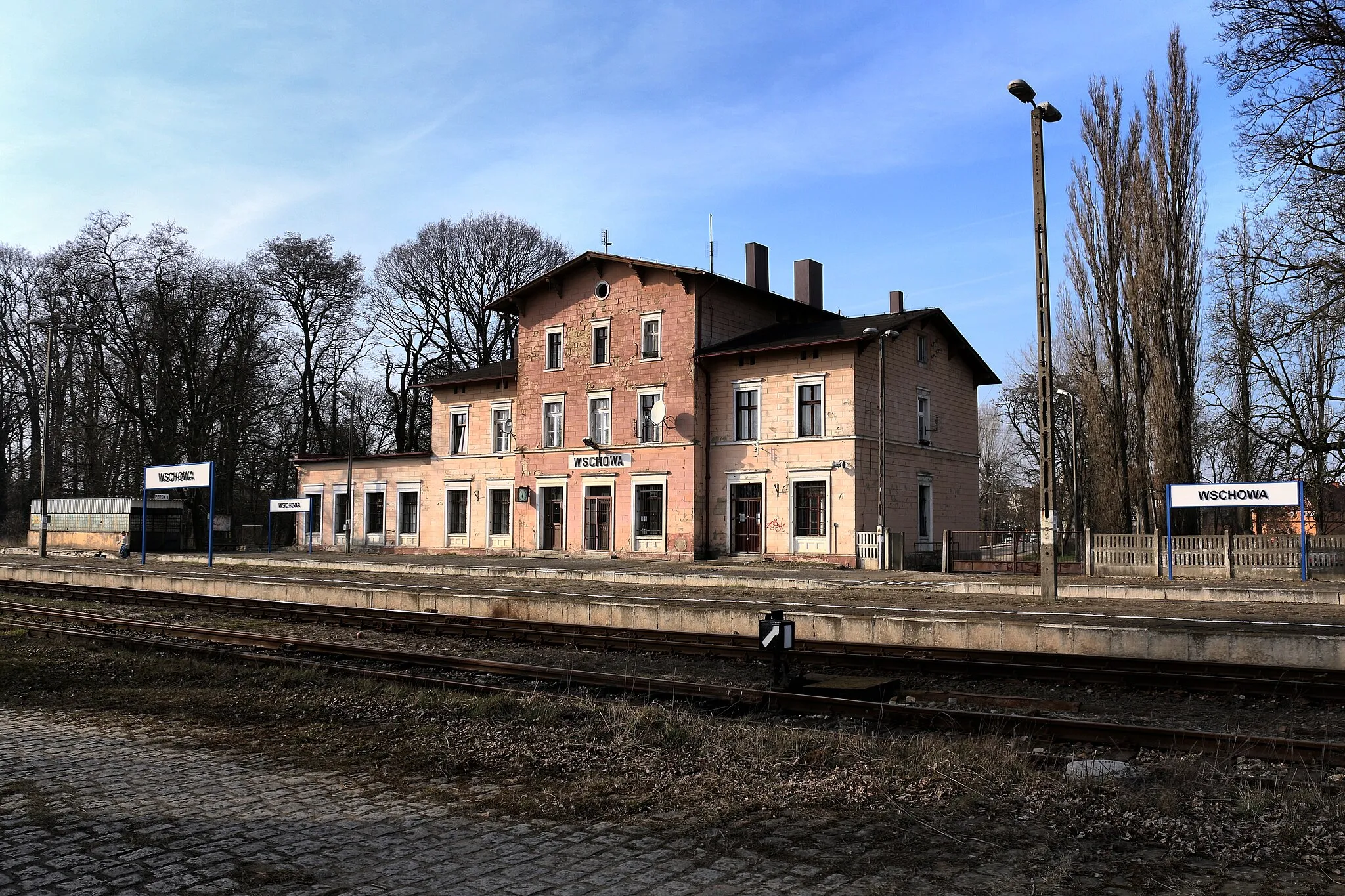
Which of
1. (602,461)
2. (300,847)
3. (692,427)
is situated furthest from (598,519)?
(300,847)

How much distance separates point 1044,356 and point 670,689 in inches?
435

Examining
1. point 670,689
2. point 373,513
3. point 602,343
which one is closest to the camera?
point 670,689

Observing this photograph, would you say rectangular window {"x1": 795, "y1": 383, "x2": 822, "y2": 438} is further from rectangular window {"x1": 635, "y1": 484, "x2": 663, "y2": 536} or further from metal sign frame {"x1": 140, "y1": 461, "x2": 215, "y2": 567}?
metal sign frame {"x1": 140, "y1": 461, "x2": 215, "y2": 567}

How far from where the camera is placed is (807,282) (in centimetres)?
4069

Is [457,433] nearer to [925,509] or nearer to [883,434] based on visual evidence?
[883,434]

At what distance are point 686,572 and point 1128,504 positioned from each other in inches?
568

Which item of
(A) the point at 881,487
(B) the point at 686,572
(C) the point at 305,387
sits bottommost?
(B) the point at 686,572

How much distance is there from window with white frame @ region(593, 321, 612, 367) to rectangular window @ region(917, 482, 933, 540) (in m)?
12.3

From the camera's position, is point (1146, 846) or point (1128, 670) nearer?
point (1146, 846)

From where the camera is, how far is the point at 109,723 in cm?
865

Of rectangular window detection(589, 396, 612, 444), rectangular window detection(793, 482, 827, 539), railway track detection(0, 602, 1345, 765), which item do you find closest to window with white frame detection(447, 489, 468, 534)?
rectangular window detection(589, 396, 612, 444)

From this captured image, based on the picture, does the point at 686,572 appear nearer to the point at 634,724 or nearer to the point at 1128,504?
the point at 1128,504

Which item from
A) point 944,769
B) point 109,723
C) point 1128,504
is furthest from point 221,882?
point 1128,504

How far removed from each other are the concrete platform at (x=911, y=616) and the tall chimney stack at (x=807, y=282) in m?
20.2
